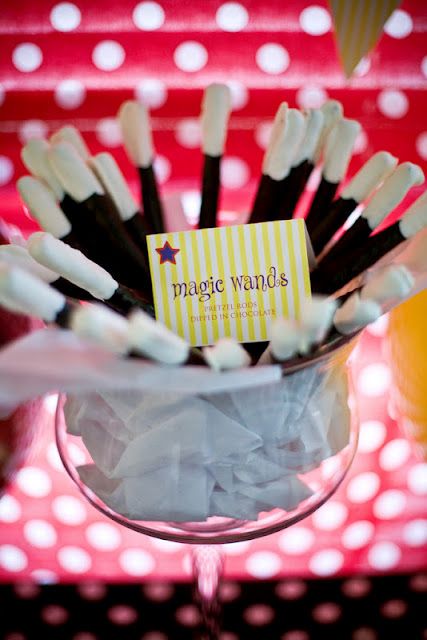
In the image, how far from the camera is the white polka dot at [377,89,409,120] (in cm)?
67

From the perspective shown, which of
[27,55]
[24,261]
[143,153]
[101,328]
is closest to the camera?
[101,328]

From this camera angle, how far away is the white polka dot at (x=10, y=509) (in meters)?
0.70

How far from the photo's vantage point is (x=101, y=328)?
34 centimetres

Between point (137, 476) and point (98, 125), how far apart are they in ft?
1.30

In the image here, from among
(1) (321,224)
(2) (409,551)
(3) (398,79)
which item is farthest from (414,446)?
(3) (398,79)

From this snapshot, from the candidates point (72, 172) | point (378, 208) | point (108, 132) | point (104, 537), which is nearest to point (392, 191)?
point (378, 208)

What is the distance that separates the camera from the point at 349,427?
486mm

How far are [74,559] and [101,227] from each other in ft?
1.25

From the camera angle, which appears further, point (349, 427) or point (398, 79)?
point (398, 79)

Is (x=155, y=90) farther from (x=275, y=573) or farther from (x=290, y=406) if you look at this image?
(x=275, y=573)

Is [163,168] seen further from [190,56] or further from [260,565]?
[260,565]

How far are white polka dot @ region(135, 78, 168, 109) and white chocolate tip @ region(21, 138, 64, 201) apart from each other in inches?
7.5

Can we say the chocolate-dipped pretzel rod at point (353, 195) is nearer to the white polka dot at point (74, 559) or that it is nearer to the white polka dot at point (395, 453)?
the white polka dot at point (395, 453)

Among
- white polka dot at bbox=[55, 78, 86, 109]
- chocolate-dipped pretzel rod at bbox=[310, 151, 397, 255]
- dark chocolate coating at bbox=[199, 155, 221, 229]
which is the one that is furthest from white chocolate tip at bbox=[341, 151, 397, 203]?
white polka dot at bbox=[55, 78, 86, 109]
